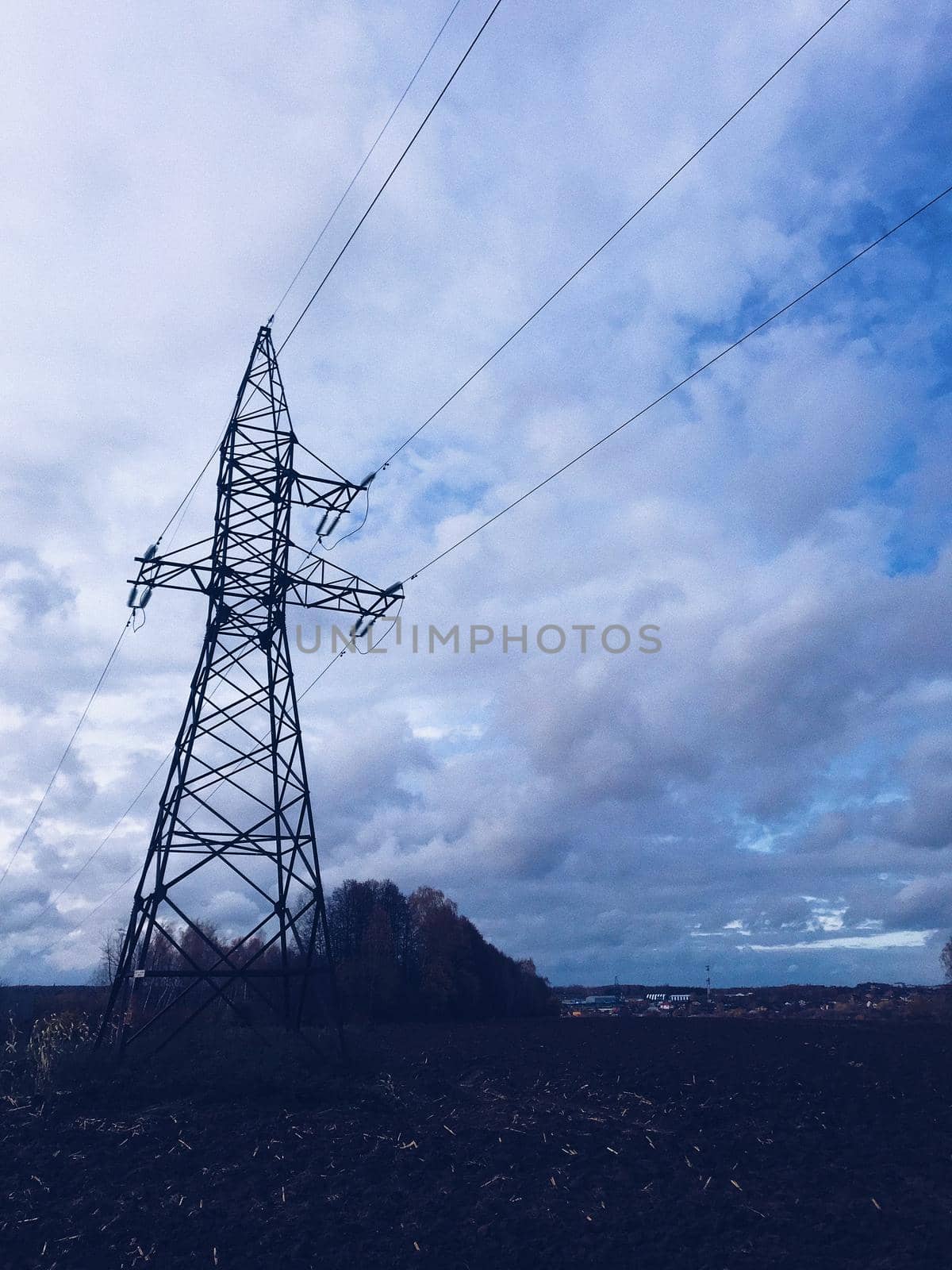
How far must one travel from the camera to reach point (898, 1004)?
43.0 m

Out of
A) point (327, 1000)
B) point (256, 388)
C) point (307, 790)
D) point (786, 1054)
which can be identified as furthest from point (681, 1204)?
point (327, 1000)

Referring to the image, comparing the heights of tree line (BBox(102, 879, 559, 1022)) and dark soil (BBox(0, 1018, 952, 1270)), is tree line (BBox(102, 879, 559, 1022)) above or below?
above

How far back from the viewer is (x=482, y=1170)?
37.7 feet

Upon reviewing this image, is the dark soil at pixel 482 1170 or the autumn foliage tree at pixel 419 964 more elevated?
the autumn foliage tree at pixel 419 964

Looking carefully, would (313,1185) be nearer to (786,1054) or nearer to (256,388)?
(786,1054)

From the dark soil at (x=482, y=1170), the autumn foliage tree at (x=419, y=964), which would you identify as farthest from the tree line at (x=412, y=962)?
the dark soil at (x=482, y=1170)

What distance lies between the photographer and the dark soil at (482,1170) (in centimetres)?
943

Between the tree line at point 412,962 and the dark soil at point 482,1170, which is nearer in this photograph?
the dark soil at point 482,1170

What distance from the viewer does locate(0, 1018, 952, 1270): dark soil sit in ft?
30.9

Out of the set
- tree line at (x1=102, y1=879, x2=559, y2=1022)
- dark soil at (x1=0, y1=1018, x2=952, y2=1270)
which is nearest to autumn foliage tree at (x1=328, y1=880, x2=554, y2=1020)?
tree line at (x1=102, y1=879, x2=559, y2=1022)

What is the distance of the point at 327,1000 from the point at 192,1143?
3135 cm

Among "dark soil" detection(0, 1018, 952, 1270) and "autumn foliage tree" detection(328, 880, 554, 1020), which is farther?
"autumn foliage tree" detection(328, 880, 554, 1020)

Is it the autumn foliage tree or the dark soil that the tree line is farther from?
the dark soil

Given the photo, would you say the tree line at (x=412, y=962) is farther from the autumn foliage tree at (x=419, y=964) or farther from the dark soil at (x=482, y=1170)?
the dark soil at (x=482, y=1170)
